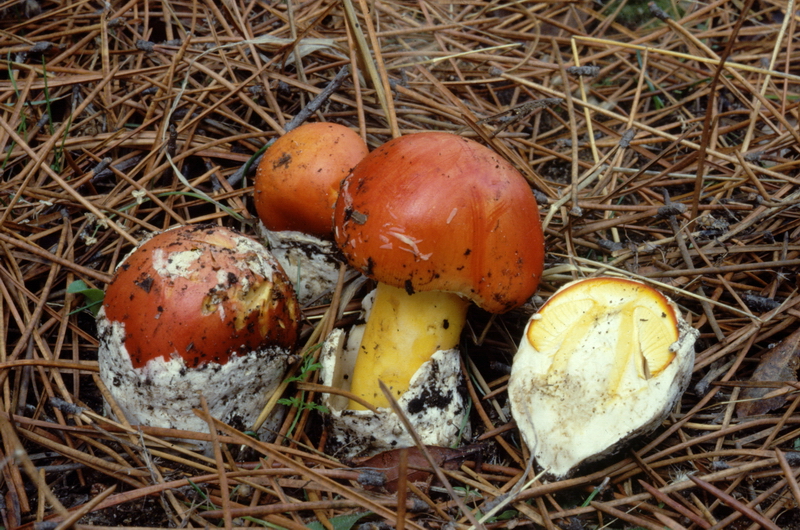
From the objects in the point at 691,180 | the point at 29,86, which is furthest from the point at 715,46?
the point at 29,86

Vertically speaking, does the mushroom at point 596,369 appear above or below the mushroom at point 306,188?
below

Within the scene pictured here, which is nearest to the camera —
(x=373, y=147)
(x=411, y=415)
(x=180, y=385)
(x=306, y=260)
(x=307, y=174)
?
(x=180, y=385)

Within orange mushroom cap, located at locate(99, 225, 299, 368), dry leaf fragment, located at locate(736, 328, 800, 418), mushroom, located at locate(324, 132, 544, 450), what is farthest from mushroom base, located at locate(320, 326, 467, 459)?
dry leaf fragment, located at locate(736, 328, 800, 418)

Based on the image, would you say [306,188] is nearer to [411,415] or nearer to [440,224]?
[440,224]

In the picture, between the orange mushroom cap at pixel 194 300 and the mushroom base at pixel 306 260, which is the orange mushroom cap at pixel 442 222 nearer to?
the orange mushroom cap at pixel 194 300

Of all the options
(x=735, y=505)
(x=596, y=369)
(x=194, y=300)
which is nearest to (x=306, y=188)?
(x=194, y=300)

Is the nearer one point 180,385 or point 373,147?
point 180,385

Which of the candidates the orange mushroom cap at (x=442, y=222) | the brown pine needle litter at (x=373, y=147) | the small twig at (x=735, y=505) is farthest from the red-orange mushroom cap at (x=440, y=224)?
the small twig at (x=735, y=505)
